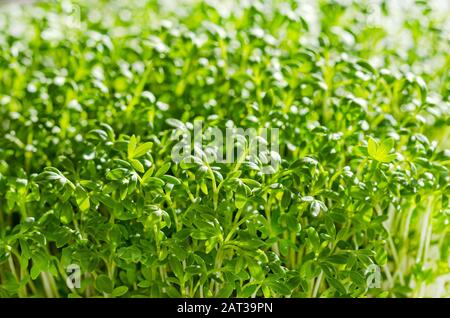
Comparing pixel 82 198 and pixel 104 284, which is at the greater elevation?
pixel 82 198

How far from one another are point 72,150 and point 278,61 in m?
0.43

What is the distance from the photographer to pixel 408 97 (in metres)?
1.16

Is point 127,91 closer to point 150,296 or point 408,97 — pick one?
point 150,296

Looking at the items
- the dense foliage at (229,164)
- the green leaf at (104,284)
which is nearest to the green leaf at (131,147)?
the dense foliage at (229,164)

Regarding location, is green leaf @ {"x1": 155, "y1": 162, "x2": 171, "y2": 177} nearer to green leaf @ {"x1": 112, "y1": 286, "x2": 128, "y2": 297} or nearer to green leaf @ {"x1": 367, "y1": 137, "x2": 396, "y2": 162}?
green leaf @ {"x1": 112, "y1": 286, "x2": 128, "y2": 297}

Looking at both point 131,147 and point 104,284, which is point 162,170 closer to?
point 131,147

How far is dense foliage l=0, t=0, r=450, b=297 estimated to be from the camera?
88 cm

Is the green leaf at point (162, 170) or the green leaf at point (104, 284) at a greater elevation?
the green leaf at point (162, 170)

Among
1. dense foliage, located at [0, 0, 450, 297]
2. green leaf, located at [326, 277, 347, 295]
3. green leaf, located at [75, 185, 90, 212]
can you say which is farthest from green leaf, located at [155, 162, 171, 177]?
green leaf, located at [326, 277, 347, 295]

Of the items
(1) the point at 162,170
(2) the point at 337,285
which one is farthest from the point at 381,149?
(1) the point at 162,170

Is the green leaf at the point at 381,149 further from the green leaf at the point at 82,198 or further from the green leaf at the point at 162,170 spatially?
the green leaf at the point at 82,198

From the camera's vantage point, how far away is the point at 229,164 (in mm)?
935

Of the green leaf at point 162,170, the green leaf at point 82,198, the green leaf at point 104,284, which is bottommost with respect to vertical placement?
the green leaf at point 104,284

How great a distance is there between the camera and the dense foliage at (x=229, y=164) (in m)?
0.88
